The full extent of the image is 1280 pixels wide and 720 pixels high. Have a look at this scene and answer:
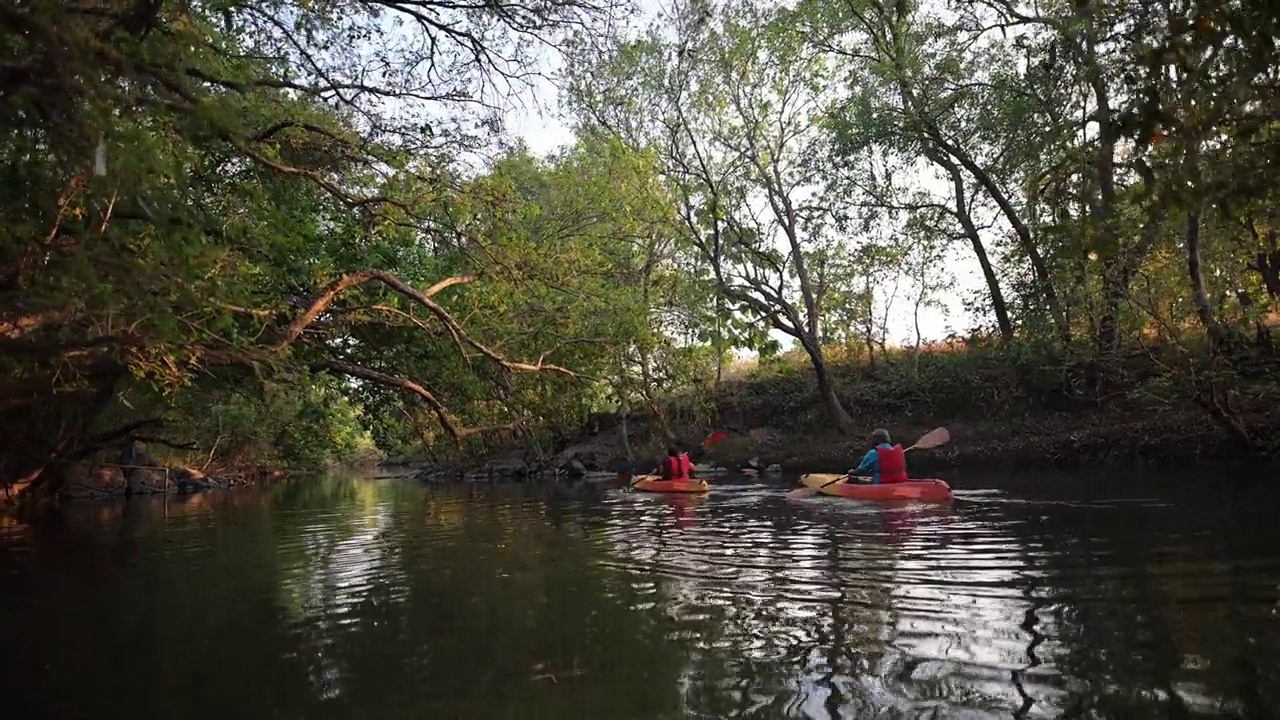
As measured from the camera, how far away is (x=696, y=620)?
247 inches

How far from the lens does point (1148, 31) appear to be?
5637mm

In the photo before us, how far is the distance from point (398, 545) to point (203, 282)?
18.0 feet

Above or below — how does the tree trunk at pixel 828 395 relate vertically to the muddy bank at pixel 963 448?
above

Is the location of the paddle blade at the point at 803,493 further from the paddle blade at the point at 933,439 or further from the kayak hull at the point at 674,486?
the paddle blade at the point at 933,439

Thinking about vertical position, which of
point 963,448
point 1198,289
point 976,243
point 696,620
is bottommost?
point 696,620

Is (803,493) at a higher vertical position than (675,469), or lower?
lower

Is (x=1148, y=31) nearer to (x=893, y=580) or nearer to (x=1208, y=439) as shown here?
(x=893, y=580)

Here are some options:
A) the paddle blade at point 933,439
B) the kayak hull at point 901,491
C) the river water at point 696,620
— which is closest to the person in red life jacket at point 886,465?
the kayak hull at point 901,491

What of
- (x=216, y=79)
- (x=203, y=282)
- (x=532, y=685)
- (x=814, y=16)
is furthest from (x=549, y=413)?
(x=814, y=16)

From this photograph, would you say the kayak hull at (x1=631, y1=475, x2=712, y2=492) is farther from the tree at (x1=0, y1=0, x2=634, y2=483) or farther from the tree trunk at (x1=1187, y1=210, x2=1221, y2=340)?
the tree trunk at (x1=1187, y1=210, x2=1221, y2=340)

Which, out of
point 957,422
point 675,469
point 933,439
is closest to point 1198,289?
point 933,439

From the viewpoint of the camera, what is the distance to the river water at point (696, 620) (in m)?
4.52

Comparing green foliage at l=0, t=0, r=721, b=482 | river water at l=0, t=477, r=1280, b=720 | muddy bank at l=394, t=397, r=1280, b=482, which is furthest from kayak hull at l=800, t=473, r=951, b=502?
muddy bank at l=394, t=397, r=1280, b=482

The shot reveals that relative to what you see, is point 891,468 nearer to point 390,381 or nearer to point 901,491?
point 901,491
